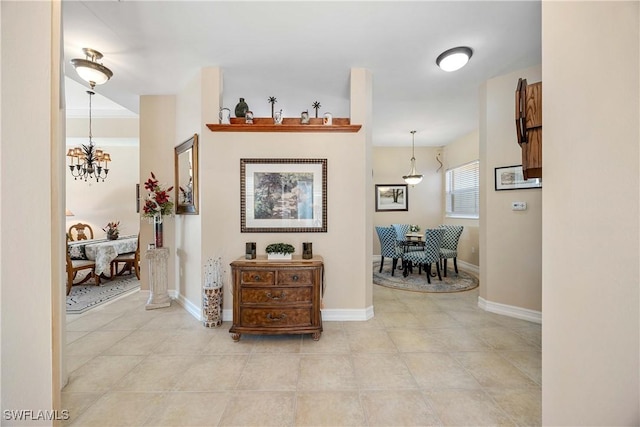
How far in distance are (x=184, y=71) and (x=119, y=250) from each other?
3338 mm

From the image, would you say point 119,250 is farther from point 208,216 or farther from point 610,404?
point 610,404

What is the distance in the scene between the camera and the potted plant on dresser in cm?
261

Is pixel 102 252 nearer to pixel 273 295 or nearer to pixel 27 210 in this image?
pixel 273 295

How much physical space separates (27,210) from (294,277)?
182 centimetres

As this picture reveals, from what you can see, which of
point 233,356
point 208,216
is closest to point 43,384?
point 233,356

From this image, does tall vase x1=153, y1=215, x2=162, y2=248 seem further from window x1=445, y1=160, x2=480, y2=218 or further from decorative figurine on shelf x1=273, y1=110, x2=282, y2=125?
window x1=445, y1=160, x2=480, y2=218

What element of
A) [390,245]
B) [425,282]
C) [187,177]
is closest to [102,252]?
[187,177]

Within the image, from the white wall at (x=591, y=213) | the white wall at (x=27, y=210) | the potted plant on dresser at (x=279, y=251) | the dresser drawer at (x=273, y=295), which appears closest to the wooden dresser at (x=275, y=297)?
the dresser drawer at (x=273, y=295)

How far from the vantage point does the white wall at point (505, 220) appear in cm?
290

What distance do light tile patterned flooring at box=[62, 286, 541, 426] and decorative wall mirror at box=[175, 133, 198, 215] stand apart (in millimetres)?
1332

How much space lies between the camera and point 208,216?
289 cm

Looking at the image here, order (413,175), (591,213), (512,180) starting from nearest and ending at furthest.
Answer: (591,213), (512,180), (413,175)

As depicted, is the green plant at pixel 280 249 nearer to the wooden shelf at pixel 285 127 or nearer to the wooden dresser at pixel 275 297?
the wooden dresser at pixel 275 297

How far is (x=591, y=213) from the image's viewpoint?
903 mm
